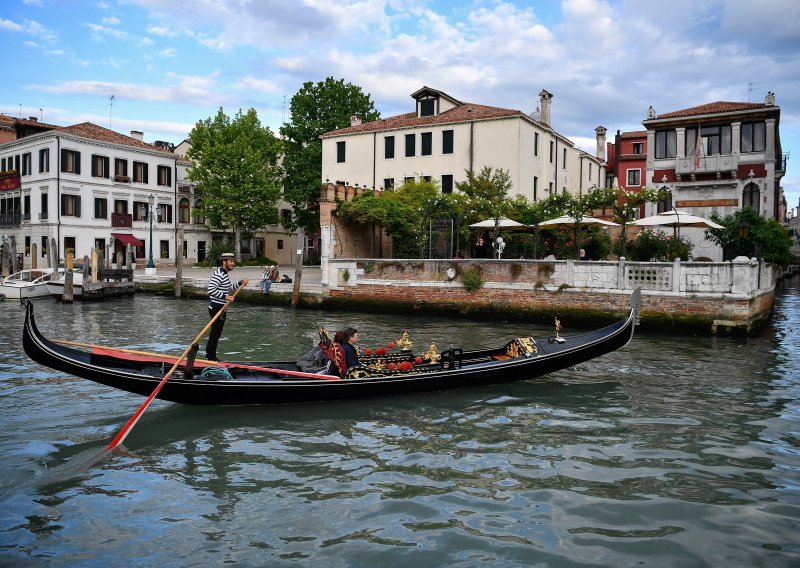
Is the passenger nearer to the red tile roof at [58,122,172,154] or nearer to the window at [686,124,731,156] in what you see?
the window at [686,124,731,156]

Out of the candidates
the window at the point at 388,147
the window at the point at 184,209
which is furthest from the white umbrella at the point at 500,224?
the window at the point at 184,209

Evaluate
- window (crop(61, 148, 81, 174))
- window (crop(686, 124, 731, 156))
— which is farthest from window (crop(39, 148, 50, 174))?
window (crop(686, 124, 731, 156))

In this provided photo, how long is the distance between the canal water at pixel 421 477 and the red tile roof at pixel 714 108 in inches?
549

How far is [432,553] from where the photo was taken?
144 inches

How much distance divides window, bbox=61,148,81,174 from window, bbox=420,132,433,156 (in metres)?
14.6

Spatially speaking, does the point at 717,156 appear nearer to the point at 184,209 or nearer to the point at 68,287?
the point at 68,287

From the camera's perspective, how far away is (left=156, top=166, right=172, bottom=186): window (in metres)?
30.9

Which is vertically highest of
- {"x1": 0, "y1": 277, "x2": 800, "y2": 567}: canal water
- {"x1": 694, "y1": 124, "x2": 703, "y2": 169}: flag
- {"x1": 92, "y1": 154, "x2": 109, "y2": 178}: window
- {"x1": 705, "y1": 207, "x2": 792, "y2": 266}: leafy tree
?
{"x1": 92, "y1": 154, "x2": 109, "y2": 178}: window

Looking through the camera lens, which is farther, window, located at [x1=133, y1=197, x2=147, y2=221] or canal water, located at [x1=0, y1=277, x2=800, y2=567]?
window, located at [x1=133, y1=197, x2=147, y2=221]

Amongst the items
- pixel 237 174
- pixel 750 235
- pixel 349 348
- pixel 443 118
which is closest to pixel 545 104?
pixel 443 118

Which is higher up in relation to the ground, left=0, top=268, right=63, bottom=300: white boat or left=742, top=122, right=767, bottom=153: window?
left=742, top=122, right=767, bottom=153: window

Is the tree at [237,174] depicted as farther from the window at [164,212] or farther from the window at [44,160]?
the window at [44,160]

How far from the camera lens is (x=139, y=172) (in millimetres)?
29969

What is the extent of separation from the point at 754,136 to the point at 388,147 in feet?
38.8
